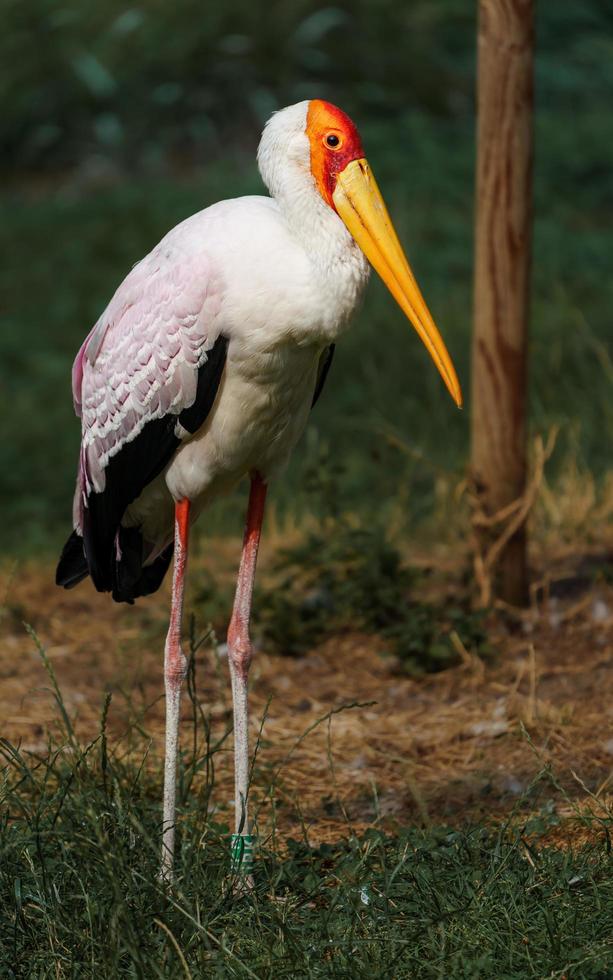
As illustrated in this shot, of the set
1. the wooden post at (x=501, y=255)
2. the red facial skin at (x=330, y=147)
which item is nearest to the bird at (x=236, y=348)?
the red facial skin at (x=330, y=147)

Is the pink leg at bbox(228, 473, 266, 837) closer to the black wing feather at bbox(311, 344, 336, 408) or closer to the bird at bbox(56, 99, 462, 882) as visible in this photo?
the bird at bbox(56, 99, 462, 882)

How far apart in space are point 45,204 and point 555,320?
4322 millimetres

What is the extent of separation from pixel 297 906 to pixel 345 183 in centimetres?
143

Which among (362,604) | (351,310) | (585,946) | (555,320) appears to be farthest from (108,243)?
(585,946)

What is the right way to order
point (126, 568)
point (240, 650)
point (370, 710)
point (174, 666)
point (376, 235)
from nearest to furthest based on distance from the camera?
point (376, 235) < point (174, 666) < point (240, 650) < point (126, 568) < point (370, 710)

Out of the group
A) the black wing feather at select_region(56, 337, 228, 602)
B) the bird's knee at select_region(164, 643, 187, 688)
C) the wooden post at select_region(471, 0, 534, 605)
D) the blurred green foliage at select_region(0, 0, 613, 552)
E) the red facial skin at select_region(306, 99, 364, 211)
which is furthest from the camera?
the blurred green foliage at select_region(0, 0, 613, 552)

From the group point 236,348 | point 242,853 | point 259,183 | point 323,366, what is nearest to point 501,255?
point 323,366

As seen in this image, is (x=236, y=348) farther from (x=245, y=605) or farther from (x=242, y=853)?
(x=242, y=853)

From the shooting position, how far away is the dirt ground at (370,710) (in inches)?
136

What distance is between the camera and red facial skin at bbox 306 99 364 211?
294 centimetres

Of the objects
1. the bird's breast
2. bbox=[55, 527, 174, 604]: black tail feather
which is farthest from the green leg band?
bbox=[55, 527, 174, 604]: black tail feather

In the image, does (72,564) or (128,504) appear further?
(72,564)

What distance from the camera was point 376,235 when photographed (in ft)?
9.56

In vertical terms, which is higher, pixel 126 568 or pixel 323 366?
pixel 323 366
